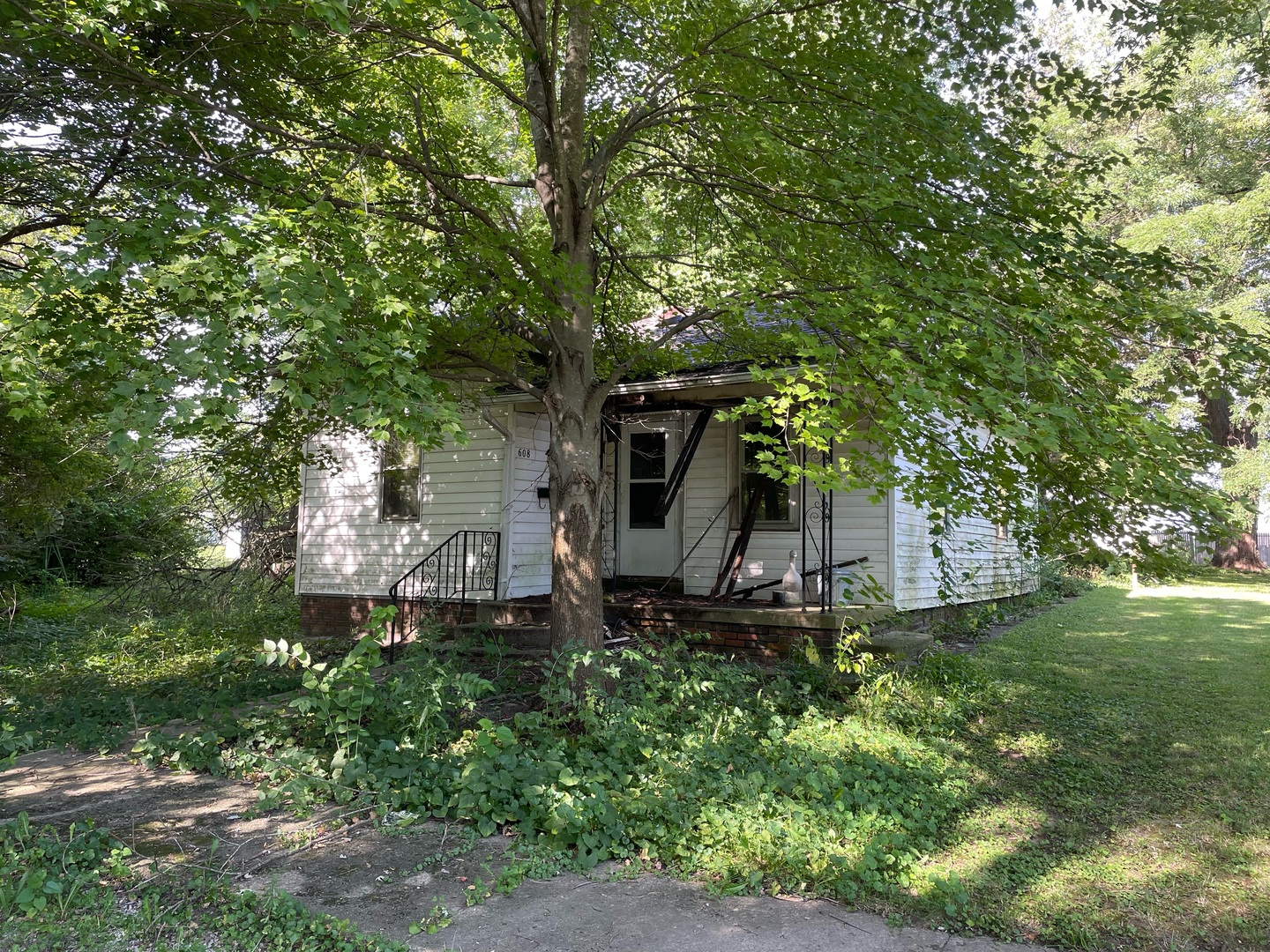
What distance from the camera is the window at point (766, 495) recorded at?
9984mm

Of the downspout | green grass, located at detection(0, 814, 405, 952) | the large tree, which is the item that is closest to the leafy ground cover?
green grass, located at detection(0, 814, 405, 952)

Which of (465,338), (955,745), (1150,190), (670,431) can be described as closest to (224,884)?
(465,338)

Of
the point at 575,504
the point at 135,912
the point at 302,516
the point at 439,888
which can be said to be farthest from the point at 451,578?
the point at 135,912

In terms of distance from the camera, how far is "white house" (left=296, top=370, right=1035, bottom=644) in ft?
32.0

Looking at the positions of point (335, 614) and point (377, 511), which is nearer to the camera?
point (377, 511)

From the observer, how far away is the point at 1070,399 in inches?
184

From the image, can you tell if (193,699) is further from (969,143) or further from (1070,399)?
(969,143)

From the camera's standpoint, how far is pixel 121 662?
399 inches

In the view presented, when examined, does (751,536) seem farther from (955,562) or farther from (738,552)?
(955,562)

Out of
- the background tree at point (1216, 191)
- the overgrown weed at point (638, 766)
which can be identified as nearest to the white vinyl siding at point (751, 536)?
the overgrown weed at point (638, 766)

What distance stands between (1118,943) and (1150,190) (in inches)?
865

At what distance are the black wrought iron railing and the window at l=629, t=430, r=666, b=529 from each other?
193 cm

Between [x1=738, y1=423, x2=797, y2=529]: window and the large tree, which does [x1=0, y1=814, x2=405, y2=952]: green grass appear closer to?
the large tree

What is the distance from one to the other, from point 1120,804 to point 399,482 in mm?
9471
